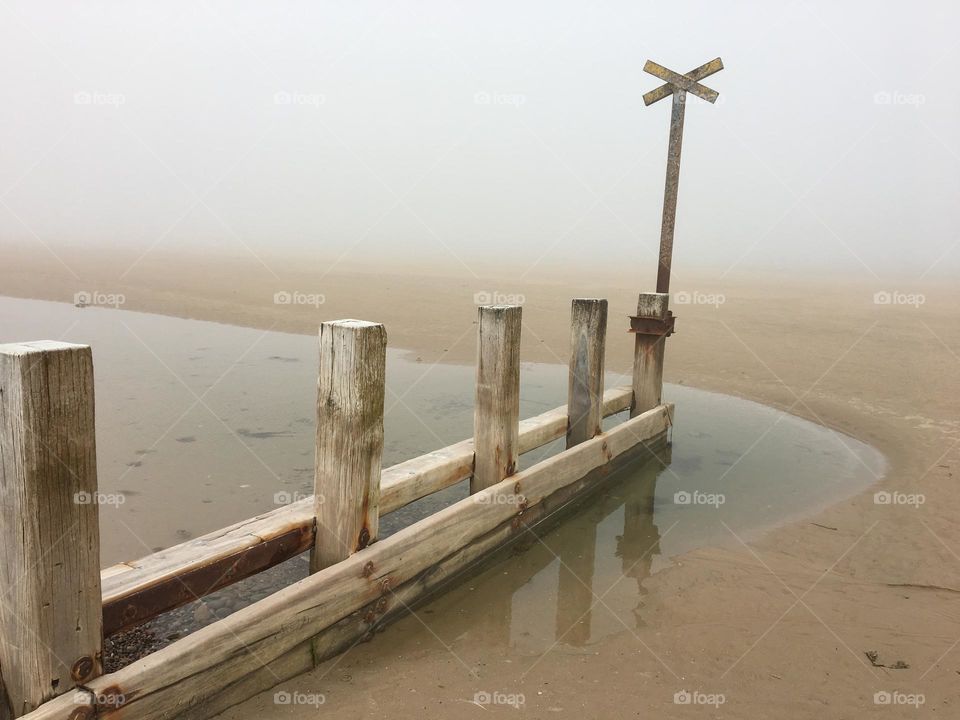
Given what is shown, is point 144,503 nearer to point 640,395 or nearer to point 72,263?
point 640,395

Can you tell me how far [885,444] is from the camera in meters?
7.64

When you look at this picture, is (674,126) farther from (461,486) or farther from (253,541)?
(253,541)

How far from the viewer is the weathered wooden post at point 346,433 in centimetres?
317

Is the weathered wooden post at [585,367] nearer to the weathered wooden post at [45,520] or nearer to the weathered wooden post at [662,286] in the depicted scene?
the weathered wooden post at [662,286]

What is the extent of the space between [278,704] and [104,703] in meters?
0.77

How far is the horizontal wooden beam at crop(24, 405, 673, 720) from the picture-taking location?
7.77 ft

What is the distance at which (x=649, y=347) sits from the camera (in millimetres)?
6645

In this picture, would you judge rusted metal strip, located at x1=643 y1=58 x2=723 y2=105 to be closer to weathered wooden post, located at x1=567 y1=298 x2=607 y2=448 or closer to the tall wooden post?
the tall wooden post

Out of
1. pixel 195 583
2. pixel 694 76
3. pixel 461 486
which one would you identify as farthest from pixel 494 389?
pixel 694 76

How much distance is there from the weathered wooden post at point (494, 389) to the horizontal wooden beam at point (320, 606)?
154mm

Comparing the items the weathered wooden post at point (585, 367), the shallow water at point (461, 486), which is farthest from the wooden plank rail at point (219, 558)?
the weathered wooden post at point (585, 367)

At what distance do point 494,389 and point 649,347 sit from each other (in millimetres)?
2735

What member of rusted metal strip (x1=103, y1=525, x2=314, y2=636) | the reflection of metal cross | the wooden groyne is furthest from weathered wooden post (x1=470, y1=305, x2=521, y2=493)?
the reflection of metal cross

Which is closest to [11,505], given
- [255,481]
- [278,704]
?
[278,704]
